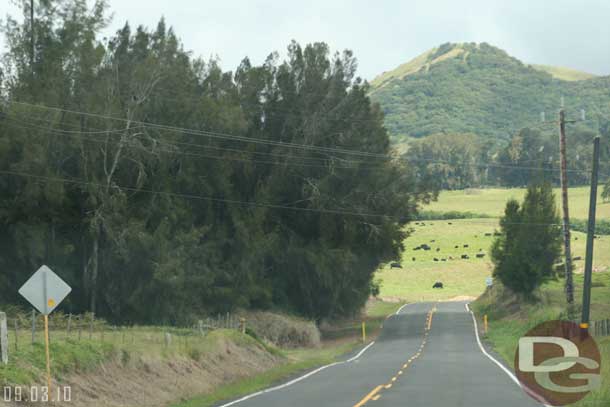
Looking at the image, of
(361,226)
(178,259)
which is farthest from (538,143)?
(178,259)

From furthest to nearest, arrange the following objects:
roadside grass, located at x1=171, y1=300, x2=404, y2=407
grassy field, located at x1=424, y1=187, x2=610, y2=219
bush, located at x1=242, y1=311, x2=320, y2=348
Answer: grassy field, located at x1=424, y1=187, x2=610, y2=219
bush, located at x1=242, y1=311, x2=320, y2=348
roadside grass, located at x1=171, y1=300, x2=404, y2=407

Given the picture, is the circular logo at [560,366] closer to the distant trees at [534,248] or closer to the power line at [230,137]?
the power line at [230,137]

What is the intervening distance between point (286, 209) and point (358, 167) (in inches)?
212

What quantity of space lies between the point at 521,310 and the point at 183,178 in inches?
1073

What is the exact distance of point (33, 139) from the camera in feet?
159

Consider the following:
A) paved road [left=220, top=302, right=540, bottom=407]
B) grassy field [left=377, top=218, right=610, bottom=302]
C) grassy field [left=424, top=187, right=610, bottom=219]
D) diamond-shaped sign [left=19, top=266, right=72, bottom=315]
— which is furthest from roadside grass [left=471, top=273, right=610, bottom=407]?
grassy field [left=424, top=187, right=610, bottom=219]

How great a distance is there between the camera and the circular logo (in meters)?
22.3

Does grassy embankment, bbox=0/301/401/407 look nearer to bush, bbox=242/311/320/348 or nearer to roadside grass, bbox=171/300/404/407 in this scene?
roadside grass, bbox=171/300/404/407

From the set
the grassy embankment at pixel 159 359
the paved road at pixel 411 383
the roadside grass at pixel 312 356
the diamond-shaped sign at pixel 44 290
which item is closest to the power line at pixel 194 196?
the roadside grass at pixel 312 356

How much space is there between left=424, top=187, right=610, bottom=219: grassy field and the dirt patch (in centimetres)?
11141

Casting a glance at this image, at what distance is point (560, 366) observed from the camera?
25.6m

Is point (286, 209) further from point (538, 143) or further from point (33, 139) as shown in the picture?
point (538, 143)

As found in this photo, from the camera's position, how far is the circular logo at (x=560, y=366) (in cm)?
2227

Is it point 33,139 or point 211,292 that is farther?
point 211,292
